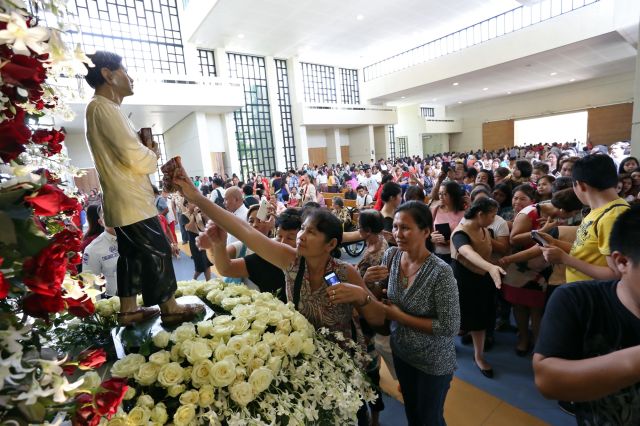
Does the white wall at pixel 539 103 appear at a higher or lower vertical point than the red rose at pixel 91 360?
higher

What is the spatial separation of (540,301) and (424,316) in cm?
196

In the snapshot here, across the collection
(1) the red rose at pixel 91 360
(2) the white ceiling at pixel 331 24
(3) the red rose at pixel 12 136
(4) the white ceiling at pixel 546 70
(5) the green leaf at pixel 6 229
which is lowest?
(1) the red rose at pixel 91 360

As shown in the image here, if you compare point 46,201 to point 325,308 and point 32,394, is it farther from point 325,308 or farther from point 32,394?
point 325,308

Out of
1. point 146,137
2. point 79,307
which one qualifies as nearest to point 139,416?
point 79,307

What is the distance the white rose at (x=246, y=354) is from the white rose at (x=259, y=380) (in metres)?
0.06

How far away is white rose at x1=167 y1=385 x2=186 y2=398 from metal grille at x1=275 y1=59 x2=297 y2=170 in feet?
64.4

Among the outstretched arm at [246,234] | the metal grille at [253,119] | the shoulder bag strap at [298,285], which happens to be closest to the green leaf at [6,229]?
the outstretched arm at [246,234]

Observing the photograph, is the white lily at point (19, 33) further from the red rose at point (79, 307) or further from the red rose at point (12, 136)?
the red rose at point (79, 307)

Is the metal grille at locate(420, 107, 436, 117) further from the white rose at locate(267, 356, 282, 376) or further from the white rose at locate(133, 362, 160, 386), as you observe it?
the white rose at locate(133, 362, 160, 386)

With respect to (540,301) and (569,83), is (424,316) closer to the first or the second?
(540,301)

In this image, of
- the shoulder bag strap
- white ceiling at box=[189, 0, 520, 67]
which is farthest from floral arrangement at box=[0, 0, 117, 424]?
white ceiling at box=[189, 0, 520, 67]

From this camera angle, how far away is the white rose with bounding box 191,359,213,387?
1021mm

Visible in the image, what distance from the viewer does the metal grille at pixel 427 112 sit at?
93.9ft

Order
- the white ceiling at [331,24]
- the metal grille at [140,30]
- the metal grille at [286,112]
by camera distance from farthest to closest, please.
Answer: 1. the metal grille at [286,112]
2. the metal grille at [140,30]
3. the white ceiling at [331,24]
